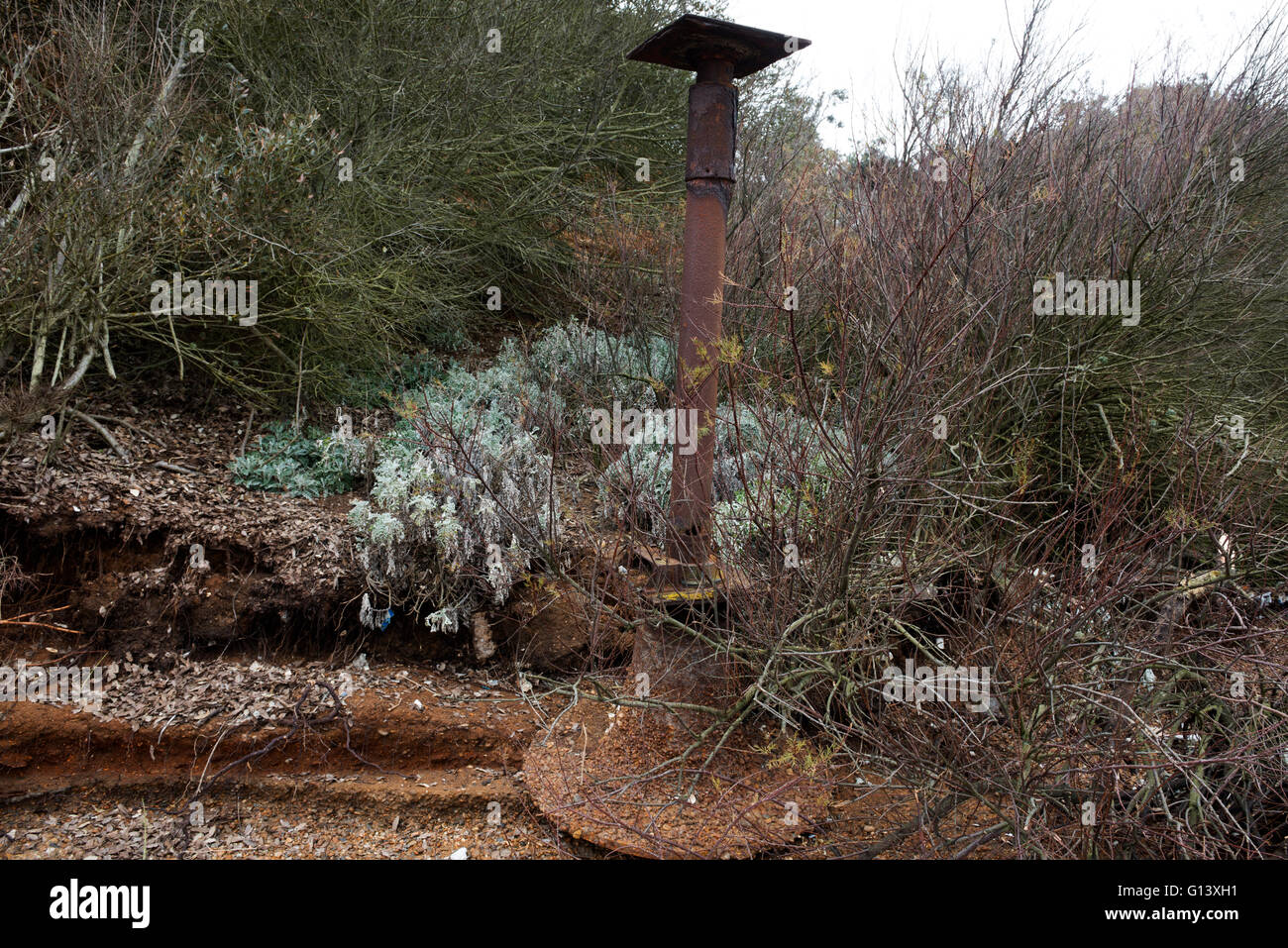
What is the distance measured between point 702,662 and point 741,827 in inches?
29.4

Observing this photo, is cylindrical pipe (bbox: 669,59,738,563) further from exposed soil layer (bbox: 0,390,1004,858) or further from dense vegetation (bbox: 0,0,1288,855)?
exposed soil layer (bbox: 0,390,1004,858)

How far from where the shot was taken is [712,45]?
4230 mm

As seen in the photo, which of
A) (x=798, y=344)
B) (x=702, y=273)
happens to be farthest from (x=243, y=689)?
(x=798, y=344)

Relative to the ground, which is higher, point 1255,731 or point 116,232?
point 116,232

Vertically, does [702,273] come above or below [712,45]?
below

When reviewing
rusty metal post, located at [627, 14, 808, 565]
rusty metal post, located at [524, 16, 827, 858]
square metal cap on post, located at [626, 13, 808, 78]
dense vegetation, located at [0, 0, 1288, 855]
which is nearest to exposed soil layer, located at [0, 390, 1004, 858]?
rusty metal post, located at [524, 16, 827, 858]

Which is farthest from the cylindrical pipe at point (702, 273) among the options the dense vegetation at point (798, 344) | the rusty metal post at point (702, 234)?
the dense vegetation at point (798, 344)

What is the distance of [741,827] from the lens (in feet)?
13.0

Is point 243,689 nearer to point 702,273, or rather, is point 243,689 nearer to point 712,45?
point 702,273

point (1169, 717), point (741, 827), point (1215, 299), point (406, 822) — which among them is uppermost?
point (1215, 299)

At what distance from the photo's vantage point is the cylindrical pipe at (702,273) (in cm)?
429

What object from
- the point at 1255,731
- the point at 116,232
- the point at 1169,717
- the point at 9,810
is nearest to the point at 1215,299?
the point at 1169,717

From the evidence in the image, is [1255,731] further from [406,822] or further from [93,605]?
[93,605]

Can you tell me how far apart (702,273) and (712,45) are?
1038 millimetres
